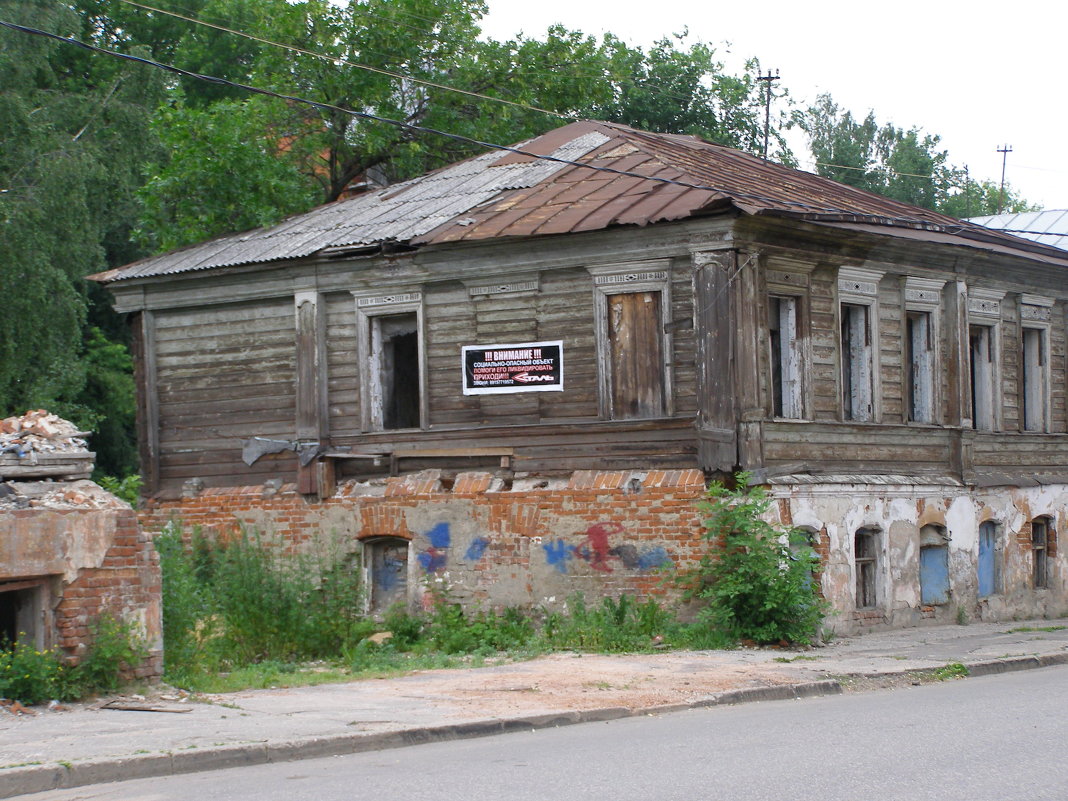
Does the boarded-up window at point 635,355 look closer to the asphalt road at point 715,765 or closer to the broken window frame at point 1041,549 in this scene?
the asphalt road at point 715,765

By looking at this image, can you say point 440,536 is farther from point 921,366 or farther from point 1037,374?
point 1037,374

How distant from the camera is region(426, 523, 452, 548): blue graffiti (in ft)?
62.7

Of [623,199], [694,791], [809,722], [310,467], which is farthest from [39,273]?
[694,791]

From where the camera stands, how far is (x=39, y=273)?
2809 centimetres

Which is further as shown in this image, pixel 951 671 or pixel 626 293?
pixel 626 293

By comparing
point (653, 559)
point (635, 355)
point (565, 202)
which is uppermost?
point (565, 202)

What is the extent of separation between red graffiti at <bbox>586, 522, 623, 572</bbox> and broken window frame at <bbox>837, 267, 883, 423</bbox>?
13.1 feet

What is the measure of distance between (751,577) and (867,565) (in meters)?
3.58

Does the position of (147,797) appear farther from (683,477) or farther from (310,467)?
(310,467)

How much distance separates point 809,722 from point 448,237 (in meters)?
9.93

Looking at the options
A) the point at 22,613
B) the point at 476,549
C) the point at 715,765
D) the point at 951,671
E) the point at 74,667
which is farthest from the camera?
the point at 476,549

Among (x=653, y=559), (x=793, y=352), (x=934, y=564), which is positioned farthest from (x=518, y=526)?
(x=934, y=564)

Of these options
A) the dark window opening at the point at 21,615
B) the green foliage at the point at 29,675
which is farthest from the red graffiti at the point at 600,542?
the green foliage at the point at 29,675

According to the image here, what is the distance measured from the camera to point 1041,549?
23.3 meters
